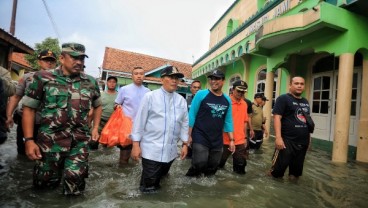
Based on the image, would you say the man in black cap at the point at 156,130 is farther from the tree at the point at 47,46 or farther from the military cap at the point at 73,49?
the tree at the point at 47,46

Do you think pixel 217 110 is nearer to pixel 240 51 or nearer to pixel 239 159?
pixel 239 159

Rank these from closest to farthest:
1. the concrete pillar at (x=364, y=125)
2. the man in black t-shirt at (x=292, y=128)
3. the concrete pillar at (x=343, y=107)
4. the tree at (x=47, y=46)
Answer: the man in black t-shirt at (x=292, y=128) → the concrete pillar at (x=343, y=107) → the concrete pillar at (x=364, y=125) → the tree at (x=47, y=46)

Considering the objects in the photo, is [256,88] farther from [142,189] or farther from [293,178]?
[142,189]

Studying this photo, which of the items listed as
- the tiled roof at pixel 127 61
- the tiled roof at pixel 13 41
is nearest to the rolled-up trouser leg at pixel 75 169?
the tiled roof at pixel 13 41

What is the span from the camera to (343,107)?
256 inches

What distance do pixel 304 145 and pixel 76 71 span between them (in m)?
3.56

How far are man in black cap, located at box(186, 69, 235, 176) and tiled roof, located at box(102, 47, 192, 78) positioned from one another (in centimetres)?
2091

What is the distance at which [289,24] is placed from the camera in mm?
7109

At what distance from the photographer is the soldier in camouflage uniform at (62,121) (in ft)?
9.46

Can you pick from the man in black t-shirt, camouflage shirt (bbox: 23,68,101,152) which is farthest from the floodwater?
camouflage shirt (bbox: 23,68,101,152)

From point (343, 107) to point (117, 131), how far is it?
5482 millimetres

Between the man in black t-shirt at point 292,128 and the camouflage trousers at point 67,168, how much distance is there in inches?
113

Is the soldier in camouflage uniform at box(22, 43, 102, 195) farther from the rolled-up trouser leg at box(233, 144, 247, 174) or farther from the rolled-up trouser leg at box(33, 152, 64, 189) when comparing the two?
the rolled-up trouser leg at box(233, 144, 247, 174)

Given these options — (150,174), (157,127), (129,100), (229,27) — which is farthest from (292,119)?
(229,27)
